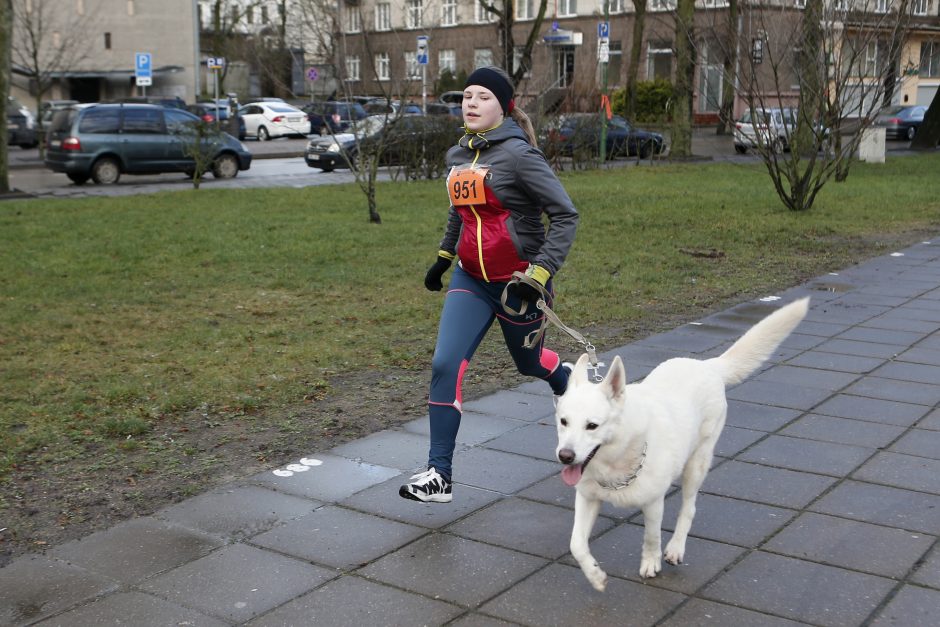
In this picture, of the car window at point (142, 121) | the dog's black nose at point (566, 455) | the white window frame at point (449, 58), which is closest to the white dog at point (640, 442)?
the dog's black nose at point (566, 455)

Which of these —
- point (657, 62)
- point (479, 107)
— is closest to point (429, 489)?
point (479, 107)

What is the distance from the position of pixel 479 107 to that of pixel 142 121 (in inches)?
828

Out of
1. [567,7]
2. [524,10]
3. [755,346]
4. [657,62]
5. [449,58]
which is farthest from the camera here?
[449,58]

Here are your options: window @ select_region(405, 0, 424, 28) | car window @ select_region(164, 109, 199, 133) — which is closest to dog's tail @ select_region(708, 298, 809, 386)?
window @ select_region(405, 0, 424, 28)

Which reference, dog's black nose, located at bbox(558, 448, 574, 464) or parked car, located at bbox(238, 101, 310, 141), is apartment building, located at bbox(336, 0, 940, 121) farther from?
dog's black nose, located at bbox(558, 448, 574, 464)

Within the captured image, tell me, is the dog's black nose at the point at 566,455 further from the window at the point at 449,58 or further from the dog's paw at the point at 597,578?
the window at the point at 449,58

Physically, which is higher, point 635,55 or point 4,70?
point 635,55

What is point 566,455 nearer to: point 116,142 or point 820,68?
point 820,68

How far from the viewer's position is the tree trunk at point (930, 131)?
120 feet

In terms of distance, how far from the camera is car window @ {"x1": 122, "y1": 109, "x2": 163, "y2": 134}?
78.2 ft

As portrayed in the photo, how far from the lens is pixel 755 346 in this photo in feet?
14.3

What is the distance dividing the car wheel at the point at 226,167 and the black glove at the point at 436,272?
67.3 ft

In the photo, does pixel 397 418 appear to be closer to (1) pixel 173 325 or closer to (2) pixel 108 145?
(1) pixel 173 325

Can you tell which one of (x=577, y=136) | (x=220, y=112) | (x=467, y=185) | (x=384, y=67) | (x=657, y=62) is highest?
(x=657, y=62)
